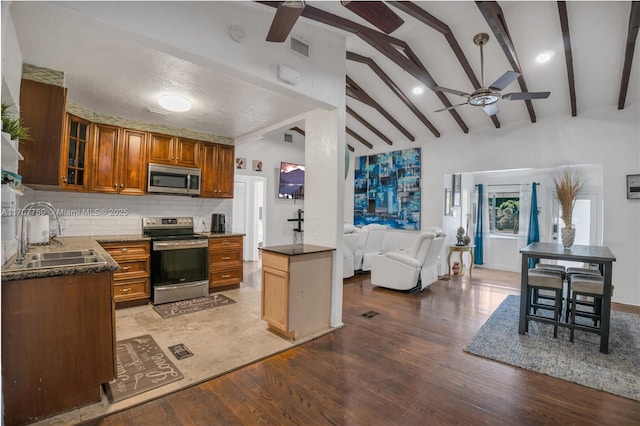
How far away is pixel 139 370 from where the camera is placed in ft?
7.97

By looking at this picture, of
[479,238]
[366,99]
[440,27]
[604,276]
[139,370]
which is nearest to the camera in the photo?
[139,370]

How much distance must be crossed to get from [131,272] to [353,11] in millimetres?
3917

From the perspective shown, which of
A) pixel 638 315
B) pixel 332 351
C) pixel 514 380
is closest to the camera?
pixel 514 380

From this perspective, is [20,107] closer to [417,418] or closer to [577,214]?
[417,418]

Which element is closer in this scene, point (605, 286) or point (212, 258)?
point (605, 286)

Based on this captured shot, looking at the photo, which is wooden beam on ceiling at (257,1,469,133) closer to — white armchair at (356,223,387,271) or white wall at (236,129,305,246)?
white wall at (236,129,305,246)

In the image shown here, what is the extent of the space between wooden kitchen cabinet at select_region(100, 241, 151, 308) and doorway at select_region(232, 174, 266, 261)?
138 inches

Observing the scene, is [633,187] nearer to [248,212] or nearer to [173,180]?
[173,180]

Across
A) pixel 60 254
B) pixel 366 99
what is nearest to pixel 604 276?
pixel 366 99

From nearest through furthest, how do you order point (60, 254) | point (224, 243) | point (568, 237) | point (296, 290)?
point (60, 254) → point (296, 290) → point (568, 237) → point (224, 243)

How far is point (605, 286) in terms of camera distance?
289 centimetres

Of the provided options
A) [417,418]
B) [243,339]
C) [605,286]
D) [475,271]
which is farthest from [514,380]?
[475,271]

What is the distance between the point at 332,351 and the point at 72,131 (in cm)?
391

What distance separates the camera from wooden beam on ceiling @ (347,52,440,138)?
4.45 m
